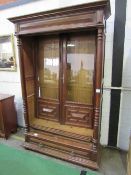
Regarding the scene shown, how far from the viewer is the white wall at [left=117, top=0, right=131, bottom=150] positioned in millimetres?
2252

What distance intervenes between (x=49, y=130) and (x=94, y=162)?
0.85 m

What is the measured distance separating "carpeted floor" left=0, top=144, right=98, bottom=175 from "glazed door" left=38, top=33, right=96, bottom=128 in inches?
27.5

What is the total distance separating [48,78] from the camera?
278 cm

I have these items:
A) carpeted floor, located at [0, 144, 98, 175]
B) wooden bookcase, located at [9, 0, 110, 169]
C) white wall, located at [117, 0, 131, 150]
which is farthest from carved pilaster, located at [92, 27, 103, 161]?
white wall, located at [117, 0, 131, 150]

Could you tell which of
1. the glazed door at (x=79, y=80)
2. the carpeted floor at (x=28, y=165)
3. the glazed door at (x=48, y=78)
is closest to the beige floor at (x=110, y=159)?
the carpeted floor at (x=28, y=165)

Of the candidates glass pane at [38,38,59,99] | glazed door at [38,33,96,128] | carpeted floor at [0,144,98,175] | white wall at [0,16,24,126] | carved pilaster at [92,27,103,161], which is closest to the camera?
carved pilaster at [92,27,103,161]

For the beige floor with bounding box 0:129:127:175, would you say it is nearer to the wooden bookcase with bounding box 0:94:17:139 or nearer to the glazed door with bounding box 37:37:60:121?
the wooden bookcase with bounding box 0:94:17:139

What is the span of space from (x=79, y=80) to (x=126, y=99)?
81cm

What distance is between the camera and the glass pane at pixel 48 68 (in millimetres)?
2625

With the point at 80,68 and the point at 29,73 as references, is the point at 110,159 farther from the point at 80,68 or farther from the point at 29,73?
the point at 29,73

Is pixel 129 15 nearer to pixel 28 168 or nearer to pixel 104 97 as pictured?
pixel 104 97

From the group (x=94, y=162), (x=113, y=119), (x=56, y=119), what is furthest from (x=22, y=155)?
(x=113, y=119)

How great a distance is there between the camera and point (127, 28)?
2.25 m

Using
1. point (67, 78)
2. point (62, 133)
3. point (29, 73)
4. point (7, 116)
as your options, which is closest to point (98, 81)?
point (67, 78)
